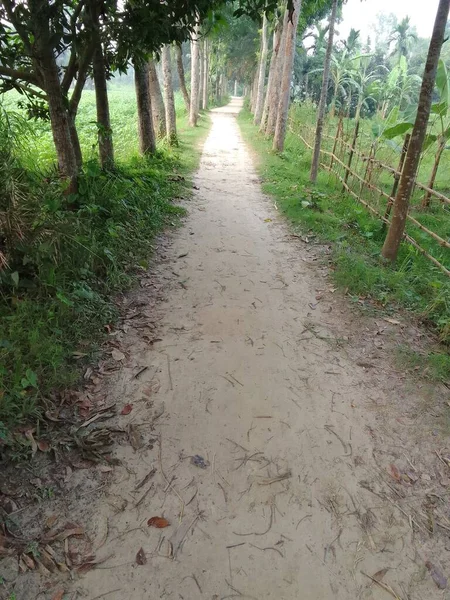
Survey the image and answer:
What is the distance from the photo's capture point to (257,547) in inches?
91.1

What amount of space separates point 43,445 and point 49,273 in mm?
1667

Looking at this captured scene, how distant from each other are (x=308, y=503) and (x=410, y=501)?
2.30ft

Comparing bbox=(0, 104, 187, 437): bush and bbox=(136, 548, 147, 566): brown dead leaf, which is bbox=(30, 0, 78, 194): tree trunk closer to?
bbox=(0, 104, 187, 437): bush

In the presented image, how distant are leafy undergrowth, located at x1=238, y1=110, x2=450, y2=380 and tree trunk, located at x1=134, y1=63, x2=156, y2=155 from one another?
3118mm

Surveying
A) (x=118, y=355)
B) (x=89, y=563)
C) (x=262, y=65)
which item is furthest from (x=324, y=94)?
(x=262, y=65)

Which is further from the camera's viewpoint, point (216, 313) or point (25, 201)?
point (216, 313)

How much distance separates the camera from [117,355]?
12.2ft

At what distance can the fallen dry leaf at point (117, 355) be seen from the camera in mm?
3689

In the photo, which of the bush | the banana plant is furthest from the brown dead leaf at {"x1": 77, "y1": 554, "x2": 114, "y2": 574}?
the banana plant

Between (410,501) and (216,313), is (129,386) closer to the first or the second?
(216,313)

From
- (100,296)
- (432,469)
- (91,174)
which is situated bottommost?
(432,469)

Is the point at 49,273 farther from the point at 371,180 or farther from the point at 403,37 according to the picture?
the point at 403,37

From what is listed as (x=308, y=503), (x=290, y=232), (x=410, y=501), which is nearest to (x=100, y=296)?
(x=308, y=503)

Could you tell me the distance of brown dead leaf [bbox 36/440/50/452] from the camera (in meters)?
2.76
